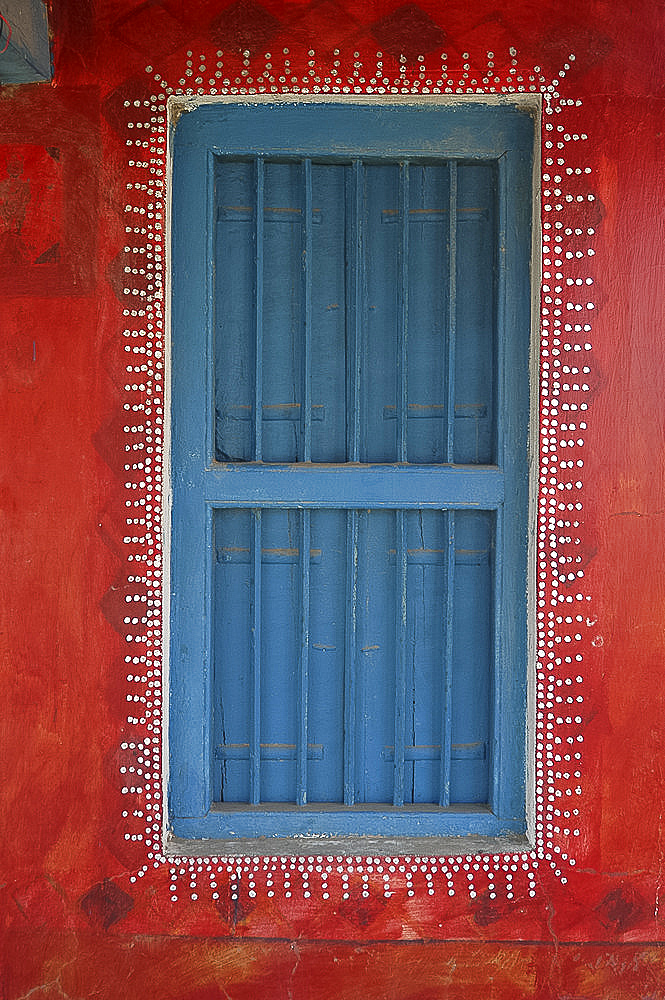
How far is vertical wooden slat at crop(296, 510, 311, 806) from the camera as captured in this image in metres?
1.86

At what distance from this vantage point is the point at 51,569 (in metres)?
1.79

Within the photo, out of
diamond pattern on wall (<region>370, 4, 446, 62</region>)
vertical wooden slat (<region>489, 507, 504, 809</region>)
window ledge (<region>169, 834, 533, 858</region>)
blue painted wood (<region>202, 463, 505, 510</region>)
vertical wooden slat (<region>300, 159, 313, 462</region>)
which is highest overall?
diamond pattern on wall (<region>370, 4, 446, 62</region>)

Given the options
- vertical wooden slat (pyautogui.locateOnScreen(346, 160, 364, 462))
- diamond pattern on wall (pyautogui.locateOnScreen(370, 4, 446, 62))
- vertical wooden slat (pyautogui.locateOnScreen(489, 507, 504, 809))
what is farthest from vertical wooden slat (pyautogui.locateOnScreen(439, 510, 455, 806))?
diamond pattern on wall (pyautogui.locateOnScreen(370, 4, 446, 62))

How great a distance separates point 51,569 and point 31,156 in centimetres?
96

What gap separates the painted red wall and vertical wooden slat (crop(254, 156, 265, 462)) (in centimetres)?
25

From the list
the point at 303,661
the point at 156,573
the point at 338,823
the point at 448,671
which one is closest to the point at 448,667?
the point at 448,671

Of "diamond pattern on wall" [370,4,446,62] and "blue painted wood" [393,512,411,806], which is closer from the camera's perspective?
"diamond pattern on wall" [370,4,446,62]

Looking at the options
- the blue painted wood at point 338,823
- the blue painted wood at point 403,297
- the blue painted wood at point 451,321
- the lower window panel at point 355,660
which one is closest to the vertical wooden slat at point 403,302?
the blue painted wood at point 403,297

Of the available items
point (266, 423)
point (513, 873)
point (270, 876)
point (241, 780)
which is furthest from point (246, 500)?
point (513, 873)

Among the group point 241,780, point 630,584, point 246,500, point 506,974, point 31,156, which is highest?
point 31,156

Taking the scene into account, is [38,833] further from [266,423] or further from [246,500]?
[266,423]

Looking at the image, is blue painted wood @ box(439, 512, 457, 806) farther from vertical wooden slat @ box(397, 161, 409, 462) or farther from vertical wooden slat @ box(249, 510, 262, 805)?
vertical wooden slat @ box(249, 510, 262, 805)

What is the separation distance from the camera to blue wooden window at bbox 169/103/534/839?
1832 millimetres

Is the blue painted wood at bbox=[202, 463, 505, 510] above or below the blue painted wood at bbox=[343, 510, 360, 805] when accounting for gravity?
above
